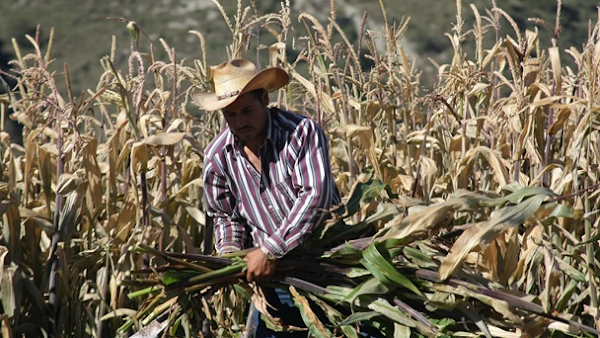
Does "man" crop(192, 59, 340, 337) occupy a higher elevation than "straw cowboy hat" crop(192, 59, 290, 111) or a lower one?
lower

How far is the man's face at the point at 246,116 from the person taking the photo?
9.06 feet

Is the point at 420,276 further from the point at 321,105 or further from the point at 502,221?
the point at 321,105

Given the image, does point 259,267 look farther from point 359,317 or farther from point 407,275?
point 407,275

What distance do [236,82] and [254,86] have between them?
0.06m

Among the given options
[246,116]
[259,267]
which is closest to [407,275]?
[259,267]

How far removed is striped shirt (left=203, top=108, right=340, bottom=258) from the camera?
8.95 feet

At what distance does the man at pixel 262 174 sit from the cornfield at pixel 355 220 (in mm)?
116

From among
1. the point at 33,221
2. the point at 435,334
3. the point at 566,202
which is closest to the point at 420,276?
the point at 435,334

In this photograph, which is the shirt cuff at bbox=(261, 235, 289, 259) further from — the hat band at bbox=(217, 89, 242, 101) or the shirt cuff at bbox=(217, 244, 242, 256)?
the hat band at bbox=(217, 89, 242, 101)

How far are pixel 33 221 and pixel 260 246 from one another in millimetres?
1129

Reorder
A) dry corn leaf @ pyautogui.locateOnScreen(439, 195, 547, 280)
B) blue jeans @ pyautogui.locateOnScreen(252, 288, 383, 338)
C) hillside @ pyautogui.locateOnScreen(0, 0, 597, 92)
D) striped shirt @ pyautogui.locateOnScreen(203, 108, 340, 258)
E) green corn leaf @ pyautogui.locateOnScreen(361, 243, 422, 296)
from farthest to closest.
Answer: hillside @ pyautogui.locateOnScreen(0, 0, 597, 92)
blue jeans @ pyautogui.locateOnScreen(252, 288, 383, 338)
striped shirt @ pyautogui.locateOnScreen(203, 108, 340, 258)
green corn leaf @ pyautogui.locateOnScreen(361, 243, 422, 296)
dry corn leaf @ pyautogui.locateOnScreen(439, 195, 547, 280)

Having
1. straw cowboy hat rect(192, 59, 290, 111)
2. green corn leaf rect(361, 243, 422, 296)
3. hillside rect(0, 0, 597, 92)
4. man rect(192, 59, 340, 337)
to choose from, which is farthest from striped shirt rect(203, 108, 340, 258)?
hillside rect(0, 0, 597, 92)

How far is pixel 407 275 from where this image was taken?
272 cm

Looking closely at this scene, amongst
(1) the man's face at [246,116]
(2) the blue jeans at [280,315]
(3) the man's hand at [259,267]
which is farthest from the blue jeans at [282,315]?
(1) the man's face at [246,116]
